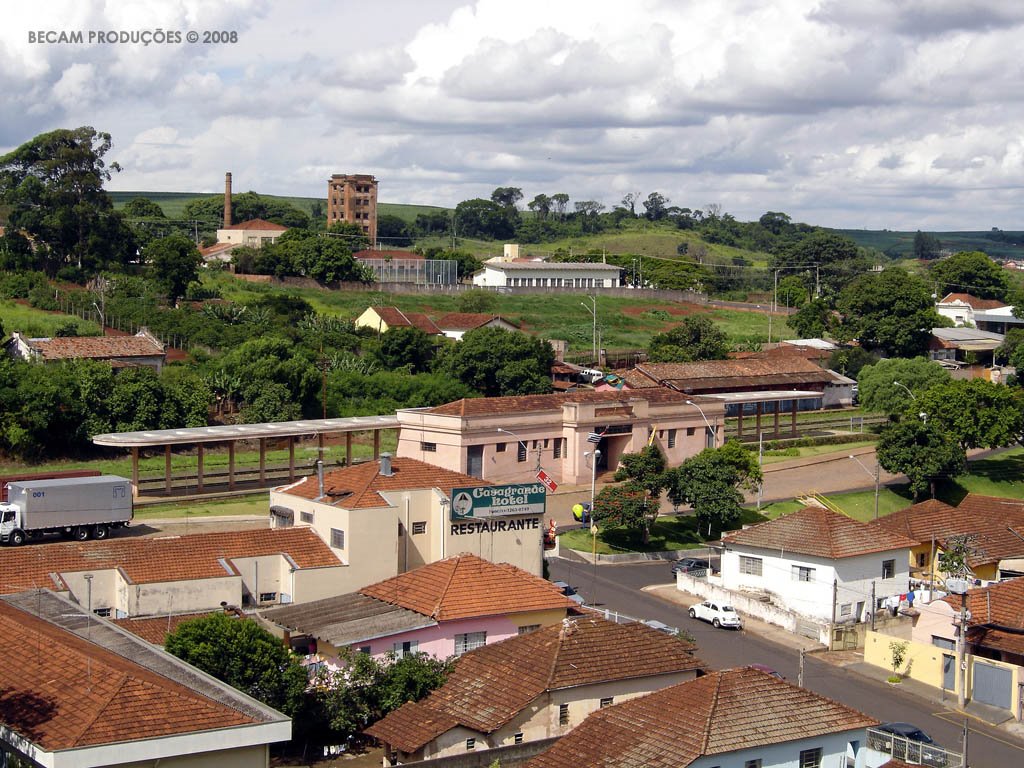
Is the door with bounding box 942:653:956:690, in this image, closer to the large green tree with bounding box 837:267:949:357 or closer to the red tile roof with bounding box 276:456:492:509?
the red tile roof with bounding box 276:456:492:509

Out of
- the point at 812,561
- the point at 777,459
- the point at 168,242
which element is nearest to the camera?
the point at 812,561

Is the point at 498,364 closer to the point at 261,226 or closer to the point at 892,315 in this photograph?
the point at 892,315

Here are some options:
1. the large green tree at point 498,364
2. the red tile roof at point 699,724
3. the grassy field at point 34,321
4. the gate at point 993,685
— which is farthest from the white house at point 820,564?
the grassy field at point 34,321

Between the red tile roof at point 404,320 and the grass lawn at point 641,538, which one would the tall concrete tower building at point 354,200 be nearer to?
the red tile roof at point 404,320

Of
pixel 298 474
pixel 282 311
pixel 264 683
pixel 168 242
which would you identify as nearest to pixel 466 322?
pixel 282 311

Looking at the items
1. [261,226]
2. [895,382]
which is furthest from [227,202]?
[895,382]

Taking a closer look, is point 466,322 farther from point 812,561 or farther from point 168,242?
point 812,561

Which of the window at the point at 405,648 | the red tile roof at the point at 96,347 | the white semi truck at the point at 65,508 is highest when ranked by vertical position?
the red tile roof at the point at 96,347
